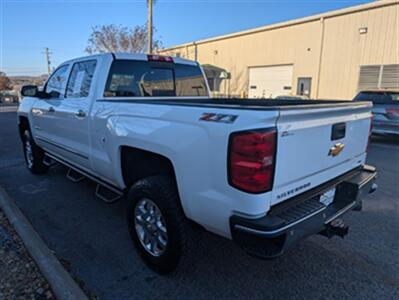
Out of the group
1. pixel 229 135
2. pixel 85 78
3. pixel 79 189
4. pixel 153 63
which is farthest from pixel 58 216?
pixel 229 135

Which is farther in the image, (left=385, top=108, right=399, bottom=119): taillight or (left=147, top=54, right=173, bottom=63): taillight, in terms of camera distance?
(left=385, top=108, right=399, bottom=119): taillight

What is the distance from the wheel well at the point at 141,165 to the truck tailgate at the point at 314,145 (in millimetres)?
980

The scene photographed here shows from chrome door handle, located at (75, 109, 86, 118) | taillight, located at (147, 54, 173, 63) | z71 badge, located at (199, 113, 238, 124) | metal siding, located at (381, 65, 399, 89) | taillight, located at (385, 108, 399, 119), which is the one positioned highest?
metal siding, located at (381, 65, 399, 89)

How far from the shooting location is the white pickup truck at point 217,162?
1.87 m

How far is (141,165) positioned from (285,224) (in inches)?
62.0

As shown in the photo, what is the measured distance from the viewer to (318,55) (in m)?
17.3

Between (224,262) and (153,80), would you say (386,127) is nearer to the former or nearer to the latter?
(153,80)

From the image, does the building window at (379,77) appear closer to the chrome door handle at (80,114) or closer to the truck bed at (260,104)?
the truck bed at (260,104)

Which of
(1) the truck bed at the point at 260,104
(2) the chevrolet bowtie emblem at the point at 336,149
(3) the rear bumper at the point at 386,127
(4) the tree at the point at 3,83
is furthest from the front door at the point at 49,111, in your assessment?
(4) the tree at the point at 3,83

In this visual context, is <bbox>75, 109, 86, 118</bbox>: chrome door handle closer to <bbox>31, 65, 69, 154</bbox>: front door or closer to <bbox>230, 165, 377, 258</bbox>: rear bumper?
<bbox>31, 65, 69, 154</bbox>: front door

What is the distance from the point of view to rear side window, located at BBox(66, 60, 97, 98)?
12.1 feet

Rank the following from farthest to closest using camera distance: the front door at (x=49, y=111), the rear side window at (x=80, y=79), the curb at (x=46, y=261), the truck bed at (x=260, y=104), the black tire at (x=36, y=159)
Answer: the black tire at (x=36, y=159) → the front door at (x=49, y=111) → the rear side window at (x=80, y=79) → the curb at (x=46, y=261) → the truck bed at (x=260, y=104)

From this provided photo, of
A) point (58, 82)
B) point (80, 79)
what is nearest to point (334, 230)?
point (80, 79)

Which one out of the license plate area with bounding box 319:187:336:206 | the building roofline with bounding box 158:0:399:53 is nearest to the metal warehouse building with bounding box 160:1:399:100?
the building roofline with bounding box 158:0:399:53
